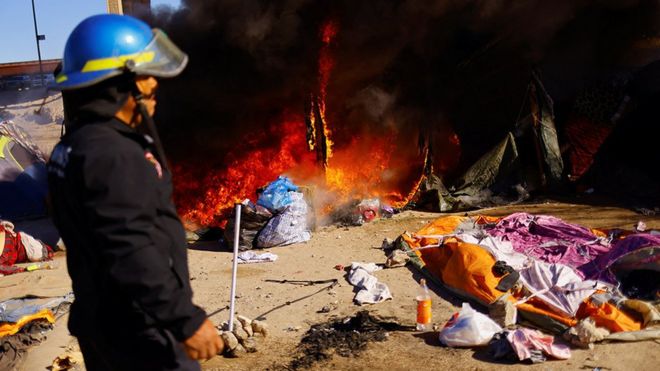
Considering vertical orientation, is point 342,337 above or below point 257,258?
above

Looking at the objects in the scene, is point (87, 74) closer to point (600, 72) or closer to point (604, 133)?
point (604, 133)

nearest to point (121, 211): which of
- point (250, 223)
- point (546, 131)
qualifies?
point (250, 223)

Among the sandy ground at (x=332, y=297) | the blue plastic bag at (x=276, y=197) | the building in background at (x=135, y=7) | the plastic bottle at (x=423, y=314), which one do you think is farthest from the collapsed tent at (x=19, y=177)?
the plastic bottle at (x=423, y=314)

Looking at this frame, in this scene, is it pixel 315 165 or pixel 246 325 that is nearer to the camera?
pixel 246 325

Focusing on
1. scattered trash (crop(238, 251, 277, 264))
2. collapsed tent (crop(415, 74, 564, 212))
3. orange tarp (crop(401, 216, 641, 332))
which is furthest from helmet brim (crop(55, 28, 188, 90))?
collapsed tent (crop(415, 74, 564, 212))

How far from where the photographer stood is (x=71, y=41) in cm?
198

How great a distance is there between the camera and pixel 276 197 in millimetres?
7574

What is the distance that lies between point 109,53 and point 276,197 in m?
5.69

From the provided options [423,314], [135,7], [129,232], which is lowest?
[423,314]

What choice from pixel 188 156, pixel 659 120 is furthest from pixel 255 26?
pixel 659 120

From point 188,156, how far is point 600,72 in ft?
24.2

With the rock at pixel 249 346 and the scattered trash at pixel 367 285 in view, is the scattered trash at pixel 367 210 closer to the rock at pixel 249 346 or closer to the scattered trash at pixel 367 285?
the scattered trash at pixel 367 285

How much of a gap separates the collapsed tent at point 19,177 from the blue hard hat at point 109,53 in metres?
8.37

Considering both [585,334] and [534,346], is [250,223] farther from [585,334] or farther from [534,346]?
[585,334]
